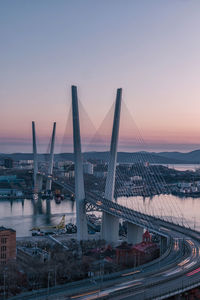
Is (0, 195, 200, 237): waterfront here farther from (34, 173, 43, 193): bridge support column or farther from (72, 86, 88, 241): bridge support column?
(34, 173, 43, 193): bridge support column

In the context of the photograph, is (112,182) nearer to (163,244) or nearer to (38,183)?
(163,244)

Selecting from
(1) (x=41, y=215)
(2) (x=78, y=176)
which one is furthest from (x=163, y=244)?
(1) (x=41, y=215)

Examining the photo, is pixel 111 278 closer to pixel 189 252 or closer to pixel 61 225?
pixel 189 252

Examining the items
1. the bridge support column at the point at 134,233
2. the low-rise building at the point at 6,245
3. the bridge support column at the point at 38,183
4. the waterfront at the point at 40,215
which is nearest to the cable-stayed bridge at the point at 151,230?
the bridge support column at the point at 134,233

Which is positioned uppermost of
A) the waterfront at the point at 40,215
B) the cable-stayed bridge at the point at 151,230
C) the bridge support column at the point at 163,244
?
the cable-stayed bridge at the point at 151,230

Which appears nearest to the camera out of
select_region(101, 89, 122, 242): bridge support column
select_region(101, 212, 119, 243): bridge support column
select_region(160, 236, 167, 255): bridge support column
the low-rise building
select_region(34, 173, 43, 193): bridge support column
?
the low-rise building

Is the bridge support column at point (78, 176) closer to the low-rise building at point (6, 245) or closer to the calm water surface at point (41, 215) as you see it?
the low-rise building at point (6, 245)

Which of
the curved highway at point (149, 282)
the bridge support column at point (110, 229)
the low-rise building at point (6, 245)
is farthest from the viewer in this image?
the bridge support column at point (110, 229)

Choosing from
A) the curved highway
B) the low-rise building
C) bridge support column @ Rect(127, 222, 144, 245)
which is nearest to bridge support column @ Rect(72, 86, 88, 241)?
bridge support column @ Rect(127, 222, 144, 245)

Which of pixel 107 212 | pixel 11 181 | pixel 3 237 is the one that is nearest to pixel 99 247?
pixel 107 212
